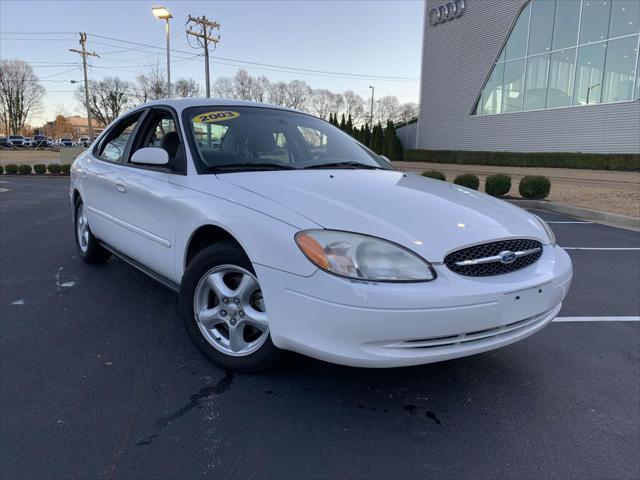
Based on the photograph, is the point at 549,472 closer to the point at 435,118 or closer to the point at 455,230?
the point at 455,230

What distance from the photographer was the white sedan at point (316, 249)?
6.76 ft

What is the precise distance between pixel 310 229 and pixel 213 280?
0.81 m

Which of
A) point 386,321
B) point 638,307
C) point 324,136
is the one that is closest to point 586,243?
point 638,307

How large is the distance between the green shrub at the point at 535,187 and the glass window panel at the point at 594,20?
11.2 meters

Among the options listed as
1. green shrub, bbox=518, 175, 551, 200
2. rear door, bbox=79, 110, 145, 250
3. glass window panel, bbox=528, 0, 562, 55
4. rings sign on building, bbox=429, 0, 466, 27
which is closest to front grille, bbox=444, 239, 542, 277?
rear door, bbox=79, 110, 145, 250

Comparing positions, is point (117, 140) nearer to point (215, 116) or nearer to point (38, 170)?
point (215, 116)

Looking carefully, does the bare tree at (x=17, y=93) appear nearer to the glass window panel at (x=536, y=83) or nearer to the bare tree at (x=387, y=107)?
the bare tree at (x=387, y=107)

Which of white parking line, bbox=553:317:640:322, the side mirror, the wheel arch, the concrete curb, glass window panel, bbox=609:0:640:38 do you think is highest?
glass window panel, bbox=609:0:640:38

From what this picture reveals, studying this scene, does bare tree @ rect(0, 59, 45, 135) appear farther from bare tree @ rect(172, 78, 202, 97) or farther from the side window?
the side window

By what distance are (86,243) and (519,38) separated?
2420 cm

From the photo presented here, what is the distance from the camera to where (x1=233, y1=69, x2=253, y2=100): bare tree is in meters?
74.8

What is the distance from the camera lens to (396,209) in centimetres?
241

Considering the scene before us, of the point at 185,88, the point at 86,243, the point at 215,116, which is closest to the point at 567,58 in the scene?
the point at 215,116

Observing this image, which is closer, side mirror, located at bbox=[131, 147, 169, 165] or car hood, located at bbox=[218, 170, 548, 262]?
car hood, located at bbox=[218, 170, 548, 262]
